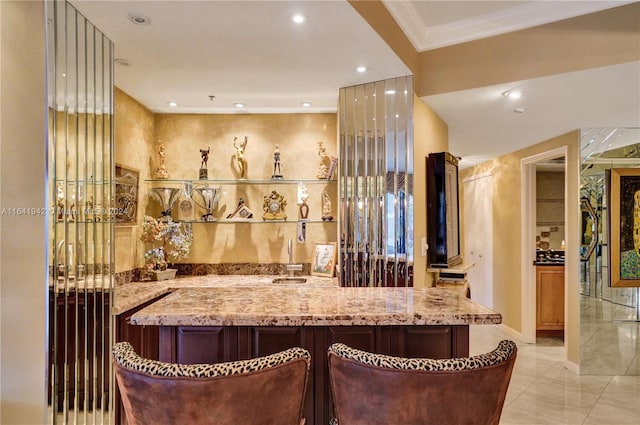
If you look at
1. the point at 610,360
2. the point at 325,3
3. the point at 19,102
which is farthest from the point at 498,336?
the point at 19,102

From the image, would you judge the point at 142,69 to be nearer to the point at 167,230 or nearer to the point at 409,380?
the point at 167,230

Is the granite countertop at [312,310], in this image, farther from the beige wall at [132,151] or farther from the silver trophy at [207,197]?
the silver trophy at [207,197]

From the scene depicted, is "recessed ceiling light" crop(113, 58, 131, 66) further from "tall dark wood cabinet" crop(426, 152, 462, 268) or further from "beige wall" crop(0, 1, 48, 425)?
"tall dark wood cabinet" crop(426, 152, 462, 268)

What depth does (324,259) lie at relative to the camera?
12.1 feet

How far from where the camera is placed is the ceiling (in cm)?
205

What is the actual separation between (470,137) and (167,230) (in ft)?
10.6

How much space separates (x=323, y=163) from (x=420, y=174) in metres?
1.07

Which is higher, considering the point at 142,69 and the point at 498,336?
the point at 142,69

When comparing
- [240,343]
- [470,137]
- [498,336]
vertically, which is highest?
[470,137]

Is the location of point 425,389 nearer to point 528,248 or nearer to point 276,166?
point 276,166

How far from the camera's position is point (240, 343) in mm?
1661

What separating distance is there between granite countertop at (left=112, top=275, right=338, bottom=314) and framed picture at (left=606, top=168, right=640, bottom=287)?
271 centimetres

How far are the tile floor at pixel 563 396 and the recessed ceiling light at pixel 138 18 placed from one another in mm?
3508

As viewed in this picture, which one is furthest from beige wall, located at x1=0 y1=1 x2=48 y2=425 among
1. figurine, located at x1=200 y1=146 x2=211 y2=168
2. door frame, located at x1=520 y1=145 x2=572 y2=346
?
door frame, located at x1=520 y1=145 x2=572 y2=346
